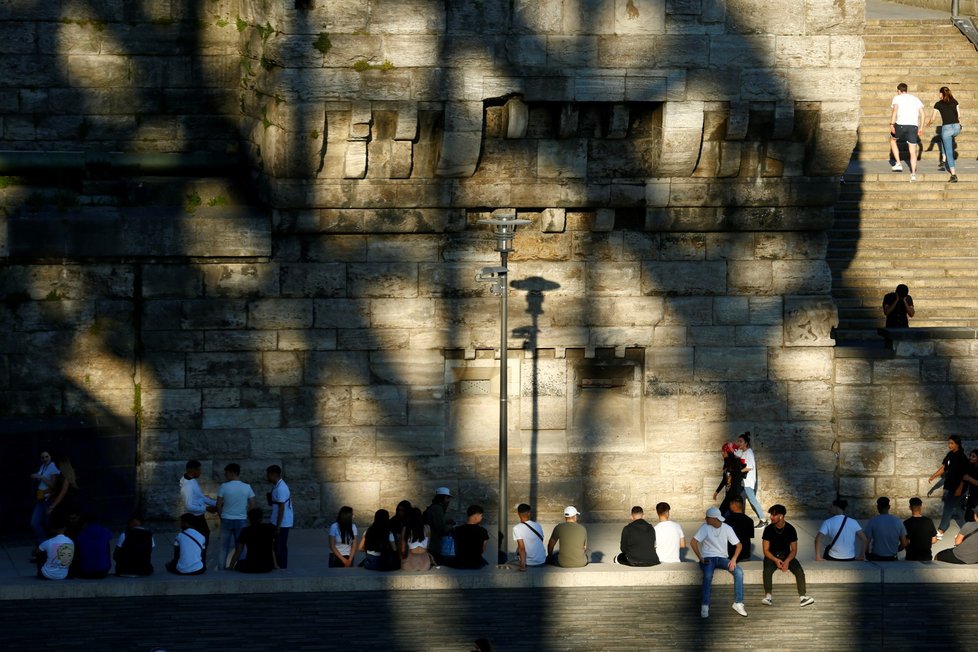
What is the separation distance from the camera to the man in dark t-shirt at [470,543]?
28.7 meters

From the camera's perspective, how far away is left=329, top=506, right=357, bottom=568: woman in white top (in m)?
28.7

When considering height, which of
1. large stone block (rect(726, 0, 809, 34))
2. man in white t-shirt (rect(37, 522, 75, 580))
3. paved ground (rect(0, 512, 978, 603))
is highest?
large stone block (rect(726, 0, 809, 34))

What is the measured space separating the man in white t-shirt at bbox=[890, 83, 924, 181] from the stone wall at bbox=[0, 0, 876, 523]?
6085mm

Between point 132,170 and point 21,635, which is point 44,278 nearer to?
point 132,170

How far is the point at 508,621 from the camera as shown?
1117 inches

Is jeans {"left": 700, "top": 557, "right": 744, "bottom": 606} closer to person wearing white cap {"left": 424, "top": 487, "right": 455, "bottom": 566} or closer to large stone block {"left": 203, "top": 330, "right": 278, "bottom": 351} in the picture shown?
person wearing white cap {"left": 424, "top": 487, "right": 455, "bottom": 566}

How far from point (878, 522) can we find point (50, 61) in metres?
12.7

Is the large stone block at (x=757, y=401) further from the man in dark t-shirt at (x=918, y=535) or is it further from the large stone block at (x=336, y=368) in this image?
the large stone block at (x=336, y=368)

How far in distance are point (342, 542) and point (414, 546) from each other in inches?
36.1

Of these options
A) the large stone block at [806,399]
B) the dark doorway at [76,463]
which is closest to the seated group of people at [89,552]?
the dark doorway at [76,463]

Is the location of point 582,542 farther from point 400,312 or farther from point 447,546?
point 400,312

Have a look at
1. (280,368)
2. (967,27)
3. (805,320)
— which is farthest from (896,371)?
(967,27)

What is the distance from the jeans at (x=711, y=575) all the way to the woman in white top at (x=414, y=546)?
3458mm

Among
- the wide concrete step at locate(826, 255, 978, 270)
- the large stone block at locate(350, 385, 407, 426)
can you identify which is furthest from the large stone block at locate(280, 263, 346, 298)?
the wide concrete step at locate(826, 255, 978, 270)
